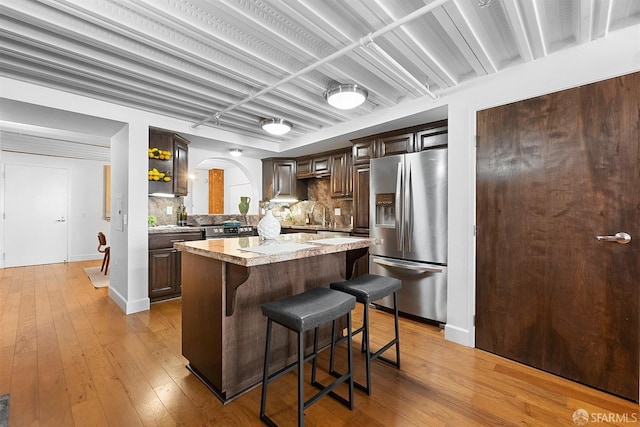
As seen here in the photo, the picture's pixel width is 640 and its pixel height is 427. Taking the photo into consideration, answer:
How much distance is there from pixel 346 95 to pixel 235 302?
1.90m

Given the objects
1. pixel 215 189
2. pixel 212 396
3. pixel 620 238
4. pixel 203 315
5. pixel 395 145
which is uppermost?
pixel 395 145

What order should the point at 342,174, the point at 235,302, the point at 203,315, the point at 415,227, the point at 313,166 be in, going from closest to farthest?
the point at 235,302 → the point at 203,315 → the point at 415,227 → the point at 342,174 → the point at 313,166

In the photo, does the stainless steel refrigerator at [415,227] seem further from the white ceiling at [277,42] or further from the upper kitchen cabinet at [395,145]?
the white ceiling at [277,42]

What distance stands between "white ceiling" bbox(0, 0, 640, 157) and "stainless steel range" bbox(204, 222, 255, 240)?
6.88 feet

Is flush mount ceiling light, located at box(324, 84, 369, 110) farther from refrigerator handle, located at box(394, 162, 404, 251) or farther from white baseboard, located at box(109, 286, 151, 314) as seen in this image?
white baseboard, located at box(109, 286, 151, 314)

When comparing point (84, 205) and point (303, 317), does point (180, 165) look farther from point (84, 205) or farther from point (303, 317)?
point (84, 205)

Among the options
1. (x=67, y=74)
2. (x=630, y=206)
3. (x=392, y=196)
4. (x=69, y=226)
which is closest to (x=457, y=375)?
(x=630, y=206)

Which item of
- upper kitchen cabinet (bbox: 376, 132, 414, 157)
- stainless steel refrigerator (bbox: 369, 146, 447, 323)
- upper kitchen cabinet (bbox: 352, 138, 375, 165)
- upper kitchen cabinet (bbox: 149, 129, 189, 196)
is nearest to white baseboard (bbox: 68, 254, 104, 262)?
upper kitchen cabinet (bbox: 149, 129, 189, 196)

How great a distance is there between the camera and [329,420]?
166 centimetres

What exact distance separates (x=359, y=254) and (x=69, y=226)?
724 cm

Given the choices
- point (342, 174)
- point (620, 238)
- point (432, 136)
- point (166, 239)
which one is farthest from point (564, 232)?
point (166, 239)

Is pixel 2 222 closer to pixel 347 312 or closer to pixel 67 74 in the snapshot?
pixel 67 74

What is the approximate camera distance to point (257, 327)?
201 cm

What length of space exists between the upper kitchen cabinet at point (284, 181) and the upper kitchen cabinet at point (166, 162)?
5.73 feet
